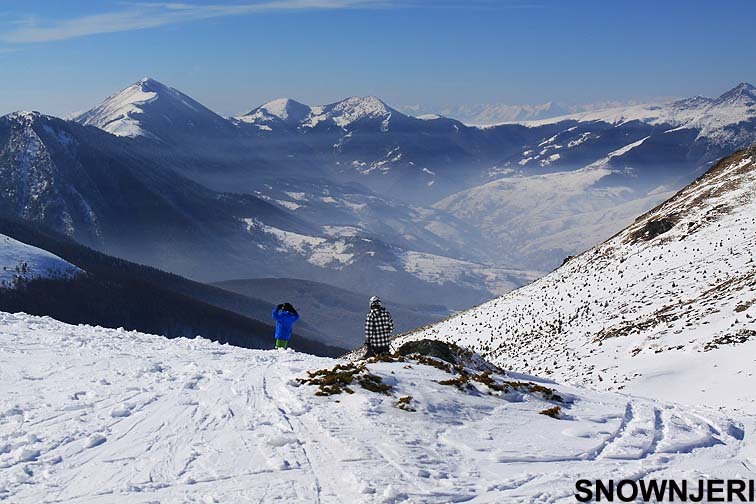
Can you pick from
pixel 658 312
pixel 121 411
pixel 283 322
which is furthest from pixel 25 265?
pixel 121 411

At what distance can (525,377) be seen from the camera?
65.7ft

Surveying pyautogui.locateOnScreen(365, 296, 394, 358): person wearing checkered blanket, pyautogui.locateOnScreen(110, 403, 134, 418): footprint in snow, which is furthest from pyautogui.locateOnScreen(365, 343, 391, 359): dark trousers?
pyautogui.locateOnScreen(110, 403, 134, 418): footprint in snow

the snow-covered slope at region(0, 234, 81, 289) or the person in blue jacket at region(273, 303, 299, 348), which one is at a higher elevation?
the snow-covered slope at region(0, 234, 81, 289)

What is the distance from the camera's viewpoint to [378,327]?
21.4 meters

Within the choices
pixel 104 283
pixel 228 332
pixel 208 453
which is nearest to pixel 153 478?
pixel 208 453

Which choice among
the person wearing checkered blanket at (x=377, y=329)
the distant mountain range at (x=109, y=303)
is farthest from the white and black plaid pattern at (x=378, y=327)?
the distant mountain range at (x=109, y=303)

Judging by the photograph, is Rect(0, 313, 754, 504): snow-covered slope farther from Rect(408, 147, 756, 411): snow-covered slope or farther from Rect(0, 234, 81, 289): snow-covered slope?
Rect(0, 234, 81, 289): snow-covered slope

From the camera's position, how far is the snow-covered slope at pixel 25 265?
12112 centimetres

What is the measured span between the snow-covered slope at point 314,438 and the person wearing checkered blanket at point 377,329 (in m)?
3.58

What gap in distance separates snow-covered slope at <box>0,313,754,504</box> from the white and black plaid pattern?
3.55 meters

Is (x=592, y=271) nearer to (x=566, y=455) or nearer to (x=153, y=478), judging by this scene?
(x=566, y=455)

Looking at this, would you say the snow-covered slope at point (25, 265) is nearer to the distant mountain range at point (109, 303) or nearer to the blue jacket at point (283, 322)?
the distant mountain range at point (109, 303)

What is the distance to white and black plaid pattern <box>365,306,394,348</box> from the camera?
21.3 m

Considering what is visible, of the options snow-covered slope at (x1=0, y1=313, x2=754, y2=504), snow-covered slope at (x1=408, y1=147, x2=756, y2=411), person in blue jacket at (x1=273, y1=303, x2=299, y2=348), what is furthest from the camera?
person in blue jacket at (x1=273, y1=303, x2=299, y2=348)
